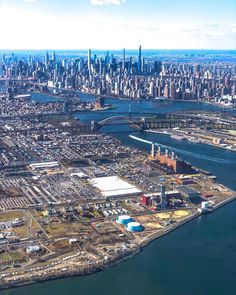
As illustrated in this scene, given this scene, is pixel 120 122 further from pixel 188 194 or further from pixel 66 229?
pixel 66 229

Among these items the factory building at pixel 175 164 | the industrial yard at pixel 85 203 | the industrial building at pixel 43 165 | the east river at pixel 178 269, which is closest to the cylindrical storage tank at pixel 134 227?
the industrial yard at pixel 85 203

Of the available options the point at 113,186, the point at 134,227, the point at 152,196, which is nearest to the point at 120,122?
the point at 113,186

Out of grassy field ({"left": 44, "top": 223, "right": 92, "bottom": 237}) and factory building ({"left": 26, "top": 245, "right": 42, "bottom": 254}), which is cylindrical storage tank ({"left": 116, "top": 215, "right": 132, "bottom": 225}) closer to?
grassy field ({"left": 44, "top": 223, "right": 92, "bottom": 237})

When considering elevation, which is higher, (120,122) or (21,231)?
(120,122)

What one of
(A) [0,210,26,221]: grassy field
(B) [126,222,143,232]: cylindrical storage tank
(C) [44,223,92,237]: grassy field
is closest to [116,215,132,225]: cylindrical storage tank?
(B) [126,222,143,232]: cylindrical storage tank

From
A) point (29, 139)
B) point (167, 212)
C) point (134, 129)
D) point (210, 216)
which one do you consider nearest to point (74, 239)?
point (167, 212)
